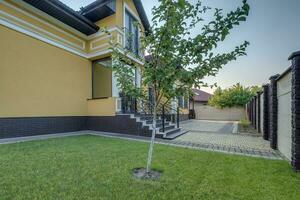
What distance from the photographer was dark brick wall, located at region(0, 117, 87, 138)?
241 inches

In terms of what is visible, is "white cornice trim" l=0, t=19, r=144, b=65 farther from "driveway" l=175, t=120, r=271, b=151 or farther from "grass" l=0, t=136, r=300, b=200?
"driveway" l=175, t=120, r=271, b=151

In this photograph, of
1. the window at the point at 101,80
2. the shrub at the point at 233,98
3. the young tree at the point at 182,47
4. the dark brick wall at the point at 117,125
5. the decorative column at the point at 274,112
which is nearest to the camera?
the young tree at the point at 182,47

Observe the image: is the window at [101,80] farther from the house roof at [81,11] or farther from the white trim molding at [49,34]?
the house roof at [81,11]

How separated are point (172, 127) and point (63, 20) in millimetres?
7337

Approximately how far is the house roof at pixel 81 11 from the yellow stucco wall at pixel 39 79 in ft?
4.49

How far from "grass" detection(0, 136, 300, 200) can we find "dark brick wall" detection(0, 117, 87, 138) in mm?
1664

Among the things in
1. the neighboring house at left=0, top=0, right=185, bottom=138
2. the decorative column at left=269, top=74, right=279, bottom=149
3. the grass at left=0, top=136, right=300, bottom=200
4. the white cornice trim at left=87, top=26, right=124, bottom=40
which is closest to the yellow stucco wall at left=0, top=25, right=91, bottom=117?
the neighboring house at left=0, top=0, right=185, bottom=138

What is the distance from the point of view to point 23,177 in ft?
10.00

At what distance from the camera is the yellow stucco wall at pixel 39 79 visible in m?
6.12

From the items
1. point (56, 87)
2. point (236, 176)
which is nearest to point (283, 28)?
point (236, 176)

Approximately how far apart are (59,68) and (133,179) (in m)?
6.80

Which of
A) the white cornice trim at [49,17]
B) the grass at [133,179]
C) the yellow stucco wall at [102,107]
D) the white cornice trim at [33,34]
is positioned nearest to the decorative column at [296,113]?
the grass at [133,179]

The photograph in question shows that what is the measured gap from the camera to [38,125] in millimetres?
7074

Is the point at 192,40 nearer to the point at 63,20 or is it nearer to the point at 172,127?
the point at 172,127
